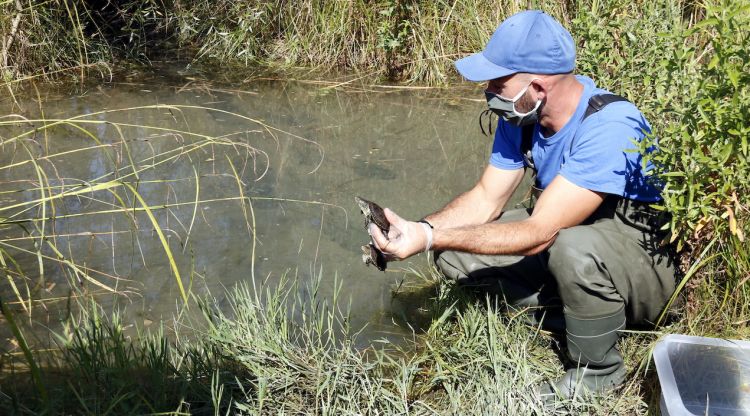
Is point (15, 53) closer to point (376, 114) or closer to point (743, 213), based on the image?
point (376, 114)

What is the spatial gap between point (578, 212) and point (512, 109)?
1.59 ft

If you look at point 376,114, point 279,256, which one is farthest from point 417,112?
point 279,256

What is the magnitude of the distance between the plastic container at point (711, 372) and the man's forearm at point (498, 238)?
58cm

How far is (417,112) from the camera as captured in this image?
6.66 m

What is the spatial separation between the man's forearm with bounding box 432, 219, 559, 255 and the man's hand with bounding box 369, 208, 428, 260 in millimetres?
139

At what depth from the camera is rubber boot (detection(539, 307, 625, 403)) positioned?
3078mm

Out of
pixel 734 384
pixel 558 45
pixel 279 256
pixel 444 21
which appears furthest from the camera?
pixel 444 21

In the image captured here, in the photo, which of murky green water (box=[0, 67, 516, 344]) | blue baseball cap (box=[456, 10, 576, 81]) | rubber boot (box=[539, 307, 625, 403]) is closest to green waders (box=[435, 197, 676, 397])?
rubber boot (box=[539, 307, 625, 403])

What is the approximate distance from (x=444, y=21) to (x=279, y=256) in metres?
3.57

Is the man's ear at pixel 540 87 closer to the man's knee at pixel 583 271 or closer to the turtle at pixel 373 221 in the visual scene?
the man's knee at pixel 583 271

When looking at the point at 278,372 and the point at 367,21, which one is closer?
the point at 278,372

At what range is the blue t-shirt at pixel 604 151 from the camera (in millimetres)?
3039

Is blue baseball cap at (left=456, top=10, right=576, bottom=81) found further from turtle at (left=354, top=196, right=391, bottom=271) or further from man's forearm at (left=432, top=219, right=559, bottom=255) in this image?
turtle at (left=354, top=196, right=391, bottom=271)

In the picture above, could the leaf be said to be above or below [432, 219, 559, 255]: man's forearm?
above
